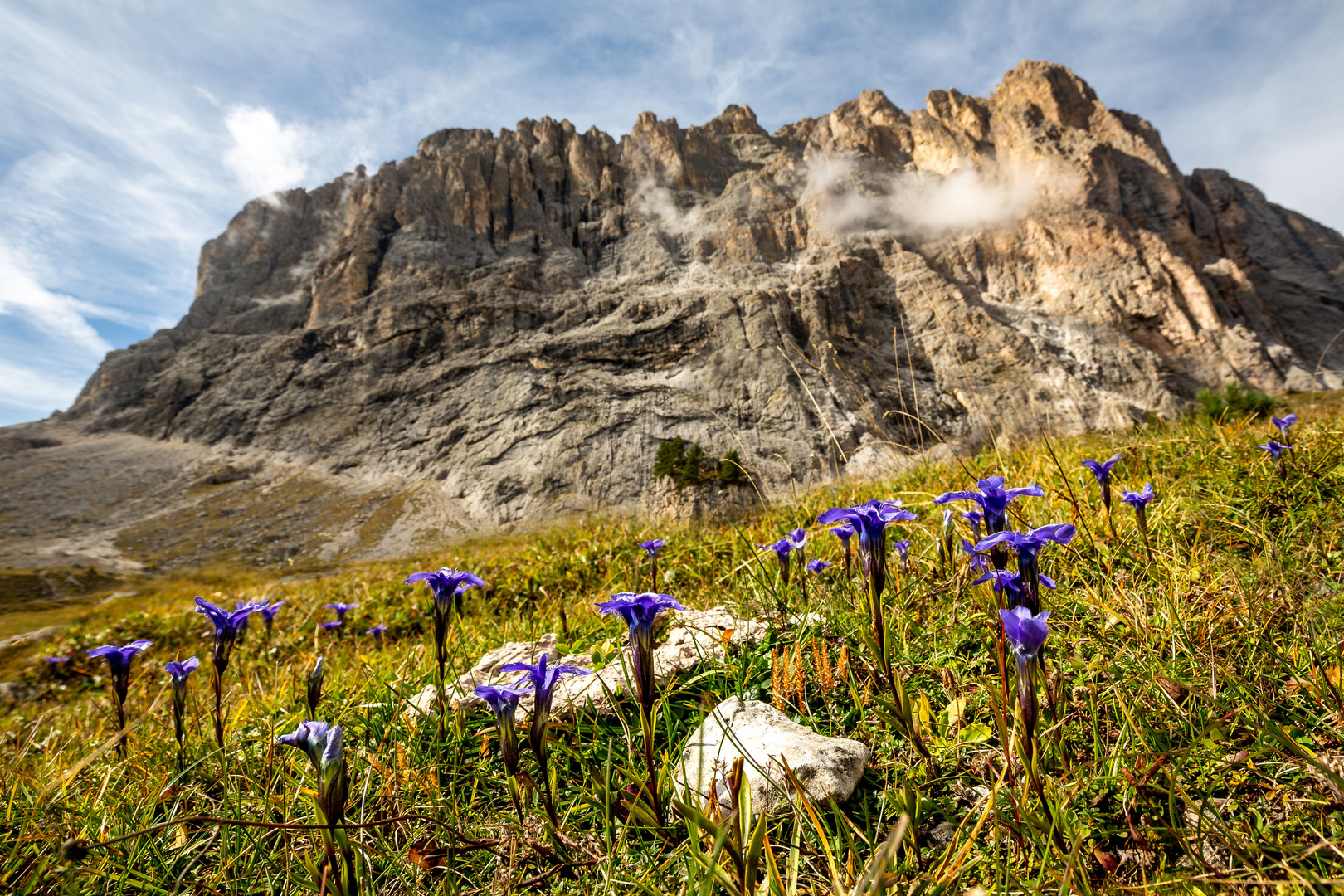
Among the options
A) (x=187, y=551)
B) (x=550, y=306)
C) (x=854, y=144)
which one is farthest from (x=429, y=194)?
(x=854, y=144)

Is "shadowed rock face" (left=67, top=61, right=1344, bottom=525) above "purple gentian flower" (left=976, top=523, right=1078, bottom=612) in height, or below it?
above

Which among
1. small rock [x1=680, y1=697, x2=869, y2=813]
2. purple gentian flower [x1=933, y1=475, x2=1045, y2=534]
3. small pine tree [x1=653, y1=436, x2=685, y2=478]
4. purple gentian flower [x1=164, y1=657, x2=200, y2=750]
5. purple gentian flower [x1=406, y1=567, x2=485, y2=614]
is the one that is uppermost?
small pine tree [x1=653, y1=436, x2=685, y2=478]

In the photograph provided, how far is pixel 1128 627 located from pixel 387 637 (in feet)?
19.7

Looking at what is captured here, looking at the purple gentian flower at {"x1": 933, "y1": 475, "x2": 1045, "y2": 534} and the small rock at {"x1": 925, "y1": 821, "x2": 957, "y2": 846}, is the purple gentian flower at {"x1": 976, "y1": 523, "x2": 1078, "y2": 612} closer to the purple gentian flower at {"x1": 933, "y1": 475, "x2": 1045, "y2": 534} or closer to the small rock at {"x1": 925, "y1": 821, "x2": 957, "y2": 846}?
the purple gentian flower at {"x1": 933, "y1": 475, "x2": 1045, "y2": 534}

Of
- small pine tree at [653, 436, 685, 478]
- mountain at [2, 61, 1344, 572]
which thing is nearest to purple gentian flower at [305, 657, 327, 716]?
small pine tree at [653, 436, 685, 478]

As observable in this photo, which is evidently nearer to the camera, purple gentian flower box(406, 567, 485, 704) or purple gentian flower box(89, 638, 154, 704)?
purple gentian flower box(406, 567, 485, 704)

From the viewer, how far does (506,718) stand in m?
1.41

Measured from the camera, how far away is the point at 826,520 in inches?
72.6

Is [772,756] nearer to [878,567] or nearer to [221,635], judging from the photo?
[878,567]

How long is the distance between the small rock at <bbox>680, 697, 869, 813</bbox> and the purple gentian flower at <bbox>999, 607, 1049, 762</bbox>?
51 centimetres

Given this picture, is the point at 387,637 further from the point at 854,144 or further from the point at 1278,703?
the point at 854,144

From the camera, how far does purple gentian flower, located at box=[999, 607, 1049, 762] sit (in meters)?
1.09

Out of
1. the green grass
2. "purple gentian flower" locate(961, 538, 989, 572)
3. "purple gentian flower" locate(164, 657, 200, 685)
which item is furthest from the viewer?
"purple gentian flower" locate(961, 538, 989, 572)

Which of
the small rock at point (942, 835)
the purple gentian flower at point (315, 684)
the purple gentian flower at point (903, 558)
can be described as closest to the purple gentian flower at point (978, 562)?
the purple gentian flower at point (903, 558)
